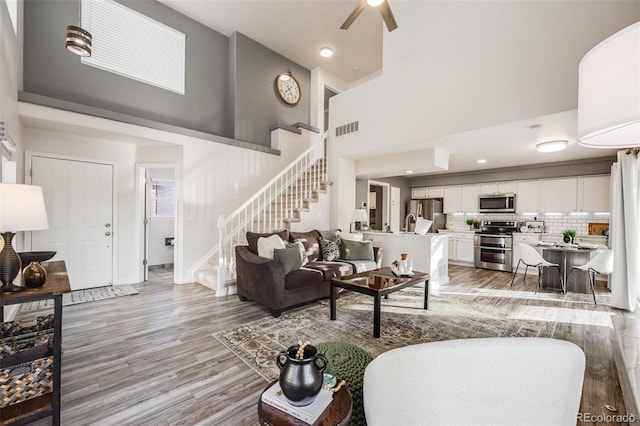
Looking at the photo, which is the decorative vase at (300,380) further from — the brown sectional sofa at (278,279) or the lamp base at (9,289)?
the brown sectional sofa at (278,279)

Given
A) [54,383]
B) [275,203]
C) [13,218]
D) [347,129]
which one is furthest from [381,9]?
[54,383]

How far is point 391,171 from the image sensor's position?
5820 millimetres

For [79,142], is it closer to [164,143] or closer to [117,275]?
[164,143]

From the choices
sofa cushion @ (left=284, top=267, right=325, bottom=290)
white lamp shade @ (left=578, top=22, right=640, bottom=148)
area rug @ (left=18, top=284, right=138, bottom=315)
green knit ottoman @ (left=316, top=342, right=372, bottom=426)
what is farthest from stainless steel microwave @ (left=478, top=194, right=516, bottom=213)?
area rug @ (left=18, top=284, right=138, bottom=315)

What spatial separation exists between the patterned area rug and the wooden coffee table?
20 cm

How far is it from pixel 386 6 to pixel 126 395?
4.61 meters

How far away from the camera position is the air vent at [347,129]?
5398mm

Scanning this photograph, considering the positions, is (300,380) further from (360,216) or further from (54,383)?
(360,216)

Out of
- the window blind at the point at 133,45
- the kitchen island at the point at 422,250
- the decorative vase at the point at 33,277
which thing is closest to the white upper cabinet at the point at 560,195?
the kitchen island at the point at 422,250

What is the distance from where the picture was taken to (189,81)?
18.4ft

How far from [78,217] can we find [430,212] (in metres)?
7.77

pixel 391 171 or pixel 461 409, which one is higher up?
pixel 391 171

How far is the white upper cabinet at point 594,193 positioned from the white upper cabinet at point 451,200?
2.45 meters

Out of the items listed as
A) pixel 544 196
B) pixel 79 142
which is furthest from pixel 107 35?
pixel 544 196
